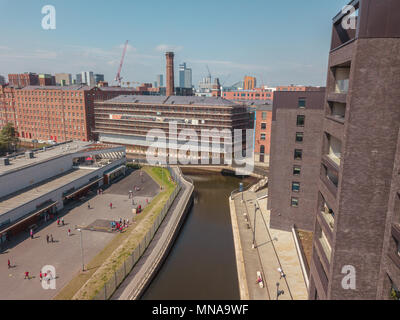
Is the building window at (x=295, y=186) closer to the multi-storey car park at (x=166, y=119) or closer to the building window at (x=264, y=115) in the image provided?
the building window at (x=264, y=115)

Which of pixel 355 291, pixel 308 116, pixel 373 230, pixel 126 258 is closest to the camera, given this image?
pixel 373 230

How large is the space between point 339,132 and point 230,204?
3571 centimetres

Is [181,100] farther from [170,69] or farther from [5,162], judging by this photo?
A: [5,162]

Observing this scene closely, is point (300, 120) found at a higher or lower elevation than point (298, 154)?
higher

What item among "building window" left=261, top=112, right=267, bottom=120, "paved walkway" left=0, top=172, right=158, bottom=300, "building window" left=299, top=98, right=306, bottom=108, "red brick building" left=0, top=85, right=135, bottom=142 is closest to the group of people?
"paved walkway" left=0, top=172, right=158, bottom=300

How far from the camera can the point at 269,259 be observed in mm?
32625

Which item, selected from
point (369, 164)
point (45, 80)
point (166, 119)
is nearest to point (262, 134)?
point (166, 119)

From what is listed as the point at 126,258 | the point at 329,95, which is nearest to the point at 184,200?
the point at 126,258

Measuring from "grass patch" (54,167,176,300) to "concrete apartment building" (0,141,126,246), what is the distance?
41.6ft

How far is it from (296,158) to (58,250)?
3098cm

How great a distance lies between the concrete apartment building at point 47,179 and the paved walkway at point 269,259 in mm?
27954

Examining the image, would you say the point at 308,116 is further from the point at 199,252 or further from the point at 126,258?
the point at 126,258

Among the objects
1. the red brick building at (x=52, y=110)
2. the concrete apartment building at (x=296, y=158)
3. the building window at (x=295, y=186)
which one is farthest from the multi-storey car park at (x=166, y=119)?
the building window at (x=295, y=186)
